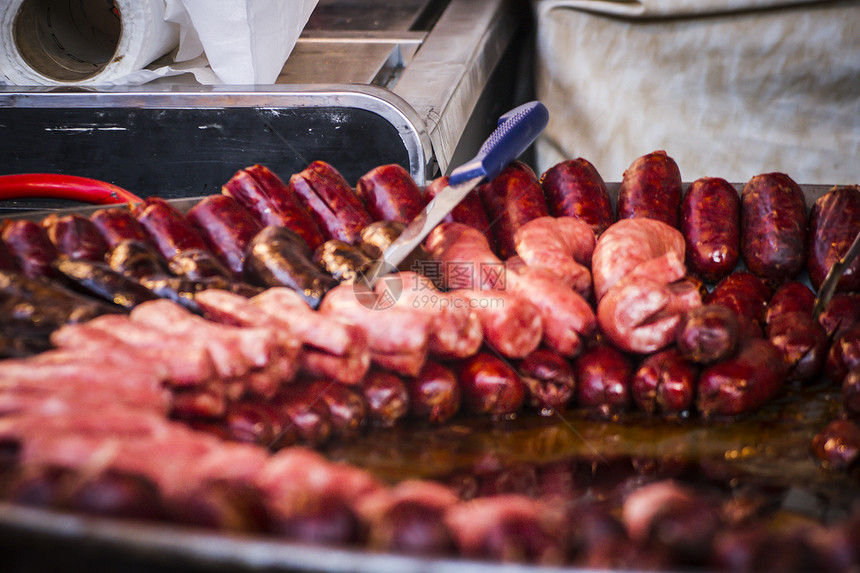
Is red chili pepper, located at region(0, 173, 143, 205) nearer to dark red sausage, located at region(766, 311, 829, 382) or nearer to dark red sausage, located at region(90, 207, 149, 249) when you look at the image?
dark red sausage, located at region(90, 207, 149, 249)

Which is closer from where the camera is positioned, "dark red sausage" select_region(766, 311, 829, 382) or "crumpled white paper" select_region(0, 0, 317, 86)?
"dark red sausage" select_region(766, 311, 829, 382)

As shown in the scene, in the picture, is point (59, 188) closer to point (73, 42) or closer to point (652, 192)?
point (73, 42)

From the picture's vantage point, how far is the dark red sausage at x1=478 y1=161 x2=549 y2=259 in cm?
179

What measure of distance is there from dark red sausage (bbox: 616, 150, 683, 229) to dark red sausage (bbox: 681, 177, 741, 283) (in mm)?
41

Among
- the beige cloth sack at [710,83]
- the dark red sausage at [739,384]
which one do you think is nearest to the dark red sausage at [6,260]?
the dark red sausage at [739,384]

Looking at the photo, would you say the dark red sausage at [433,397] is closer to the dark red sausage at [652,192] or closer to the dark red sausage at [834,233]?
the dark red sausage at [652,192]

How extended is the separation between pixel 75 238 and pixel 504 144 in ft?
3.16

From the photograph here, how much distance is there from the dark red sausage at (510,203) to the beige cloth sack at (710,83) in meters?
1.75

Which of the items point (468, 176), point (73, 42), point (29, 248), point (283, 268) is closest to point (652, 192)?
point (468, 176)

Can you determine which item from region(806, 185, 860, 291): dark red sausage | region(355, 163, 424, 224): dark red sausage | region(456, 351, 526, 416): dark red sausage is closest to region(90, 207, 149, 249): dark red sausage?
region(355, 163, 424, 224): dark red sausage

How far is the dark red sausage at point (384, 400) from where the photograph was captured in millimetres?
1237

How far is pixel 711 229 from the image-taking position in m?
1.78

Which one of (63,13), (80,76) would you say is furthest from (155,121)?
(63,13)

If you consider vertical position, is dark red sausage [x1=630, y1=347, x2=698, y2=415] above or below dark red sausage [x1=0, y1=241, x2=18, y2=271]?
below
